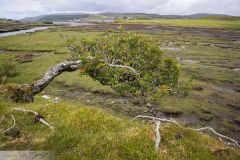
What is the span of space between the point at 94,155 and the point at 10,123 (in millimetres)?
4199

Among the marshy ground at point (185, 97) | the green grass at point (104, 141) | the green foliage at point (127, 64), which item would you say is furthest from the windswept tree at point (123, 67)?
the green grass at point (104, 141)

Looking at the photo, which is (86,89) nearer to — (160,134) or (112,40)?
(112,40)

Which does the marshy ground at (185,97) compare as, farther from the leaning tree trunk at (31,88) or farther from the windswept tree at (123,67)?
the windswept tree at (123,67)

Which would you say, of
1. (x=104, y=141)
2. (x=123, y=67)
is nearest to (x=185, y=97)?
(x=123, y=67)

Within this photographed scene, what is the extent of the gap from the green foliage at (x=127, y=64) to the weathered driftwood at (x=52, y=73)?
0.64m

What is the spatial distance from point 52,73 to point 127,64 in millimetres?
4191

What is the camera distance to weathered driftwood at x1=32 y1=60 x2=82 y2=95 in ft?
53.5

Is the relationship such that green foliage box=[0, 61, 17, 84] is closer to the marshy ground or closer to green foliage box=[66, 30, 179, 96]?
the marshy ground

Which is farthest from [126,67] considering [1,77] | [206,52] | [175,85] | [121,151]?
[206,52]

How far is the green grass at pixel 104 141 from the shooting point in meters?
8.67

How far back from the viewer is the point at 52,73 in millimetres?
16969

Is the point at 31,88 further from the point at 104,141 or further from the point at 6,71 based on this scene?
the point at 6,71

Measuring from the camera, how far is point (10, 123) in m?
11.2

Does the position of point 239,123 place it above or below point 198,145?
below
